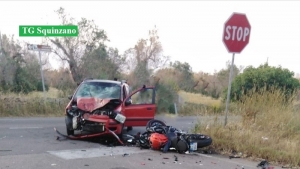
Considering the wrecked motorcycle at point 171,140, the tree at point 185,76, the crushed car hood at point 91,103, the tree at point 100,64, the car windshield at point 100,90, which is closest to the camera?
the wrecked motorcycle at point 171,140

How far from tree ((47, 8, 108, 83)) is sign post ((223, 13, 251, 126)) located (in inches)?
737

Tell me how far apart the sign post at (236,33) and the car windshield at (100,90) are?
3.39m

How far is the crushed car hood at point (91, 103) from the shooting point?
11000mm

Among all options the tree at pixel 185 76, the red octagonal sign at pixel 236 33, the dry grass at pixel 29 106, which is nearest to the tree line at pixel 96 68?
the dry grass at pixel 29 106

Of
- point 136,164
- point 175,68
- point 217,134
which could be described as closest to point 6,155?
point 136,164

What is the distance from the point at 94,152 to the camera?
9.07 metres

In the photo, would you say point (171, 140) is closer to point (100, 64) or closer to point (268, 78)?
point (268, 78)

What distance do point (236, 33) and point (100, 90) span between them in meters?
4.37

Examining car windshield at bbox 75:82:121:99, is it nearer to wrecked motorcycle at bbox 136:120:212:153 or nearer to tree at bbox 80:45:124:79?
wrecked motorcycle at bbox 136:120:212:153

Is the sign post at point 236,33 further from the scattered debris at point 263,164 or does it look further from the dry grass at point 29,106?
the dry grass at point 29,106

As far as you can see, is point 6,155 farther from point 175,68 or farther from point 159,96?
point 175,68

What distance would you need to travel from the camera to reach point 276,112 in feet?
37.6

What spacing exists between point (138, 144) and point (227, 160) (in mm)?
2327

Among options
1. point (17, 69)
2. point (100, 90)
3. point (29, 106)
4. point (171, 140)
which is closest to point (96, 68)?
point (17, 69)
